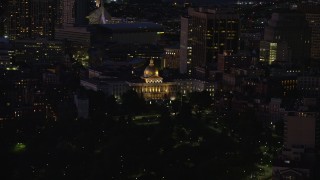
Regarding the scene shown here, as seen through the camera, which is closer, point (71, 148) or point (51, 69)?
point (71, 148)

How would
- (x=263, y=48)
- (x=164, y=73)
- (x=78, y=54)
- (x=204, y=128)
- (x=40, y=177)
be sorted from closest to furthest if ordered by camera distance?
1. (x=40, y=177)
2. (x=204, y=128)
3. (x=164, y=73)
4. (x=263, y=48)
5. (x=78, y=54)

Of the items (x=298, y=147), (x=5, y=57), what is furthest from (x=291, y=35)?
(x=298, y=147)

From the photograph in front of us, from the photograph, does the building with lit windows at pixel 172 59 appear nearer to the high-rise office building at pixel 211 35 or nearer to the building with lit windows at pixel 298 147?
the high-rise office building at pixel 211 35

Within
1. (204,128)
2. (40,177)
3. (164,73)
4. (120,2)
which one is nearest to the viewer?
(40,177)

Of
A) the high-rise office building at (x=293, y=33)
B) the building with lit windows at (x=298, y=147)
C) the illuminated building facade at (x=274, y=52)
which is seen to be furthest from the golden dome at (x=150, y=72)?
the building with lit windows at (x=298, y=147)

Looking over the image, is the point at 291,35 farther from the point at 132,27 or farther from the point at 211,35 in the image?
the point at 132,27

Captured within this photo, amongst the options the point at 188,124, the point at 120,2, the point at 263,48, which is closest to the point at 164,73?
the point at 263,48

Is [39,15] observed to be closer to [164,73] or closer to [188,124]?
[164,73]
